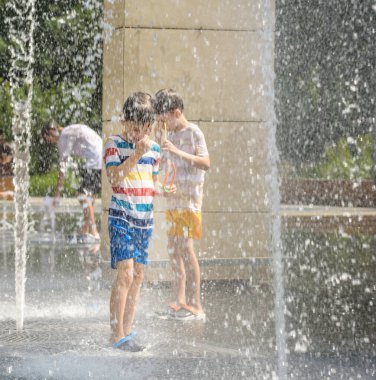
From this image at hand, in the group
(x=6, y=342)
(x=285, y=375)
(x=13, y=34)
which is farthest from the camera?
(x=13, y=34)

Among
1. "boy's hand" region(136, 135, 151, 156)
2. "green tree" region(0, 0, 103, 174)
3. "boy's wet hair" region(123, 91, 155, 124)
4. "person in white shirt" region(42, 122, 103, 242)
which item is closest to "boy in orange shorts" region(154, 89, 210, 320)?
"boy's wet hair" region(123, 91, 155, 124)

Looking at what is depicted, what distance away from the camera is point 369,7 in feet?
82.8

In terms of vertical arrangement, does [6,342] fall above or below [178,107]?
below

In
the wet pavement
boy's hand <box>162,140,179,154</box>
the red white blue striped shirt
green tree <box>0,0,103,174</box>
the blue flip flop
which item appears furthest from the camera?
green tree <box>0,0,103,174</box>

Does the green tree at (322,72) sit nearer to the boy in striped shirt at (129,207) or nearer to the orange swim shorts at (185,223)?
the orange swim shorts at (185,223)

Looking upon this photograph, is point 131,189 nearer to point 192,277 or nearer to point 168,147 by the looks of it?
point 168,147

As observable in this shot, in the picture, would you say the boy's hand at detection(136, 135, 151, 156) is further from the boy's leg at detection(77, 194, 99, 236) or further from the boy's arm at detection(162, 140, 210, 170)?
the boy's leg at detection(77, 194, 99, 236)

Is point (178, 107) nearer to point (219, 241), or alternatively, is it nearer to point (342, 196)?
point (219, 241)

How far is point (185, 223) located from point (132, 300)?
1.26m

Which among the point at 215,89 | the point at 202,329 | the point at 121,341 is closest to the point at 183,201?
the point at 202,329

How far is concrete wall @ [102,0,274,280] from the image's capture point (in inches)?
358

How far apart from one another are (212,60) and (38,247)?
386 cm

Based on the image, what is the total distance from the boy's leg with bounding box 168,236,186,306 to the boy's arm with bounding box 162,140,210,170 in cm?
57

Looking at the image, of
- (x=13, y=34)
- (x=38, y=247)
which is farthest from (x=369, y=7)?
(x=38, y=247)
